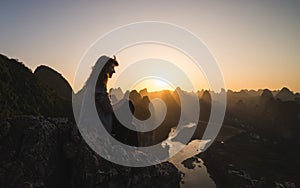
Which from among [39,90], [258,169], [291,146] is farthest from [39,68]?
[291,146]

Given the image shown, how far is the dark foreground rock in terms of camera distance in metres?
8.66

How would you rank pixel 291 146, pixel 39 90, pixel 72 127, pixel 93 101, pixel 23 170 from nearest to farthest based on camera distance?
pixel 23 170
pixel 72 127
pixel 93 101
pixel 39 90
pixel 291 146

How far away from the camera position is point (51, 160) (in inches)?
368

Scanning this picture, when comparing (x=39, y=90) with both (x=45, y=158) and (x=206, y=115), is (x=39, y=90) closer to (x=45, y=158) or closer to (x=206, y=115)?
(x=45, y=158)

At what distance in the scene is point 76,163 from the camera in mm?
9547

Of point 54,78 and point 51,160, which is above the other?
point 54,78

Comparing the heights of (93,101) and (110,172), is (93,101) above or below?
above

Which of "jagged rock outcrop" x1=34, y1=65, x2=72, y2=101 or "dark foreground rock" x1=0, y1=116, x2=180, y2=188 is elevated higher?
"jagged rock outcrop" x1=34, y1=65, x2=72, y2=101

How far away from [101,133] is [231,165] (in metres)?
66.2

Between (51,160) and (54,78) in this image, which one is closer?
(51,160)

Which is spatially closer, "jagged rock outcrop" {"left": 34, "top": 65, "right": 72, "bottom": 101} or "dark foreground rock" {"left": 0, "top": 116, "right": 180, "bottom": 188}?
"dark foreground rock" {"left": 0, "top": 116, "right": 180, "bottom": 188}

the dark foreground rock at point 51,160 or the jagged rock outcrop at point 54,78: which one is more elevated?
the jagged rock outcrop at point 54,78

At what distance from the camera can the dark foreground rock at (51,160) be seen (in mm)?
8664

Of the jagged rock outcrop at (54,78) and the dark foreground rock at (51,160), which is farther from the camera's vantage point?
the jagged rock outcrop at (54,78)
